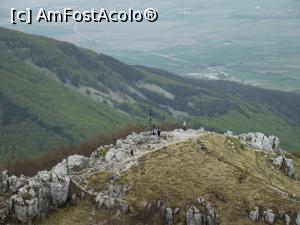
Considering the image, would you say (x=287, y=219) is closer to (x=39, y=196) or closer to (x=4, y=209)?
(x=39, y=196)

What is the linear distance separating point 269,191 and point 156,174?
84.5ft

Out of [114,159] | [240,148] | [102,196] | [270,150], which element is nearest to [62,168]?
[114,159]

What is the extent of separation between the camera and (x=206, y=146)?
5891 inches

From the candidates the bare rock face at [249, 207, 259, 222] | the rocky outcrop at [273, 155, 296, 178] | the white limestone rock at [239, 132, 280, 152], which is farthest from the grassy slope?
the white limestone rock at [239, 132, 280, 152]

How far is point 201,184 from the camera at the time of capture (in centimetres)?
12762

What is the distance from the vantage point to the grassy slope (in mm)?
120312

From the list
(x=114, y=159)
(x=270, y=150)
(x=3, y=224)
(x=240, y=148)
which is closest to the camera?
(x=3, y=224)

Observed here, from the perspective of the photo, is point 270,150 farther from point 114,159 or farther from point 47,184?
point 47,184

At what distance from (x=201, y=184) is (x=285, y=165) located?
1526 inches

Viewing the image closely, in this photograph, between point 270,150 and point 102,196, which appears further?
point 270,150

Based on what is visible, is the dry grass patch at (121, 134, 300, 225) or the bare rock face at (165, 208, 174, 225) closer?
the bare rock face at (165, 208, 174, 225)

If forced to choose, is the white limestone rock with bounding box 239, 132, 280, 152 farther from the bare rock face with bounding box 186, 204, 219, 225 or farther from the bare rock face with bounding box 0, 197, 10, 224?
the bare rock face with bounding box 0, 197, 10, 224

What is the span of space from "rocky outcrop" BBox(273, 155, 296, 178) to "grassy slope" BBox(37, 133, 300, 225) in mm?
3889

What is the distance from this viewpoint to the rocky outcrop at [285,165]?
505ft
